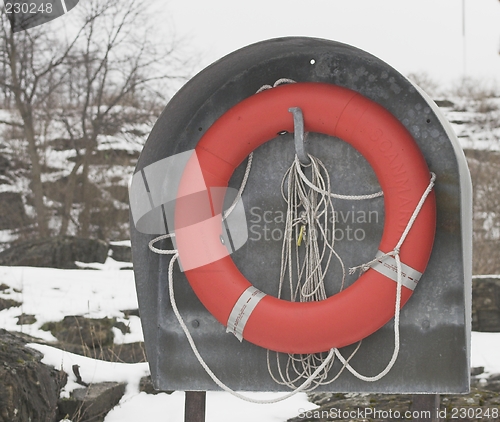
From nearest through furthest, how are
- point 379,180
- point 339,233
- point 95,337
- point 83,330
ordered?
point 379,180 → point 339,233 → point 95,337 → point 83,330

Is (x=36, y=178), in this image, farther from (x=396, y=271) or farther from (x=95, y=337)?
(x=396, y=271)

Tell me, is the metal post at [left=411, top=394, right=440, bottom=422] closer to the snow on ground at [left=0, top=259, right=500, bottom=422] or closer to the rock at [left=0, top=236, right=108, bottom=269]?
the snow on ground at [left=0, top=259, right=500, bottom=422]

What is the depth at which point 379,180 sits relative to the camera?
79.7 inches

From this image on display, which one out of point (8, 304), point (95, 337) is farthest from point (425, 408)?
point (8, 304)

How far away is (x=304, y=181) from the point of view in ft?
6.86

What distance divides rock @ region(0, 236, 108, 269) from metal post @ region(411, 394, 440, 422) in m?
5.69

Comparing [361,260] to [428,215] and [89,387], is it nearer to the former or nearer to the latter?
[428,215]

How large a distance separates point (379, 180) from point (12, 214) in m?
10.8

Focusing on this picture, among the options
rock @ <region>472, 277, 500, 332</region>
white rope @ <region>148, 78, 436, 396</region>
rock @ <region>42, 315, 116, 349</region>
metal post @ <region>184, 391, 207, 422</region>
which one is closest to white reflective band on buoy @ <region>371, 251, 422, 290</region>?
white rope @ <region>148, 78, 436, 396</region>

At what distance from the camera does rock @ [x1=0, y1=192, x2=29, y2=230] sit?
460 inches

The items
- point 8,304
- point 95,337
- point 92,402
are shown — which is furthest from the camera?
point 8,304

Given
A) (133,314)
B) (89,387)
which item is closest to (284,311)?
(89,387)

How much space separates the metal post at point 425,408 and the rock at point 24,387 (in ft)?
4.16

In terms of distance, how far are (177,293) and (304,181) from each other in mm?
584
